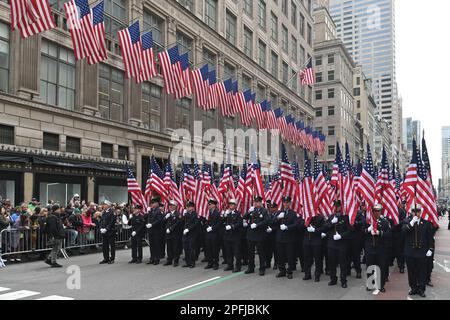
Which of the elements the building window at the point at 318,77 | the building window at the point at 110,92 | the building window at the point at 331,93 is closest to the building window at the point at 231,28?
A: the building window at the point at 110,92

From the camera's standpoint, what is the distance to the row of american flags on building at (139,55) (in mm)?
16109

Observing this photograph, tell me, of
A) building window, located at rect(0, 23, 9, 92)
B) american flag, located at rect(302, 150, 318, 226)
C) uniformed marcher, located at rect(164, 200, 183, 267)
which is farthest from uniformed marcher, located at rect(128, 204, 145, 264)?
building window, located at rect(0, 23, 9, 92)

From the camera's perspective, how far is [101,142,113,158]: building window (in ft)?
81.5

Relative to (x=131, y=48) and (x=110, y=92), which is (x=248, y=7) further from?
(x=131, y=48)

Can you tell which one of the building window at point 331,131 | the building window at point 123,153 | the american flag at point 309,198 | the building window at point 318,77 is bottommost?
the american flag at point 309,198

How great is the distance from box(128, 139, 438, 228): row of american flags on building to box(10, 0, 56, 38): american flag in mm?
6290

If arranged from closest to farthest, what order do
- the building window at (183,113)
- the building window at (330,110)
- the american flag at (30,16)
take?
the american flag at (30,16)
the building window at (183,113)
the building window at (330,110)

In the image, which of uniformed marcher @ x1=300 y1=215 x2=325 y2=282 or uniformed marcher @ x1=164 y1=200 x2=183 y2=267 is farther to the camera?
uniformed marcher @ x1=164 y1=200 x2=183 y2=267

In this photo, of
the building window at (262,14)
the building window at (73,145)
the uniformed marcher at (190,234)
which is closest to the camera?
the uniformed marcher at (190,234)

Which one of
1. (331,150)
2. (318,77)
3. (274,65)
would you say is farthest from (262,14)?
(331,150)

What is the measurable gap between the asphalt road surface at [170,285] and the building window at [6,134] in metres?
7.45

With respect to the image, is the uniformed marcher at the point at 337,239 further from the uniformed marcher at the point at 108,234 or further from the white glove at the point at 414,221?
the uniformed marcher at the point at 108,234

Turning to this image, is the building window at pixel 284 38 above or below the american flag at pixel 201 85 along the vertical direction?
above

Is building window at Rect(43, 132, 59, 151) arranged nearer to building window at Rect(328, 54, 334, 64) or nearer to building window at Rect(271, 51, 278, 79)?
building window at Rect(271, 51, 278, 79)
